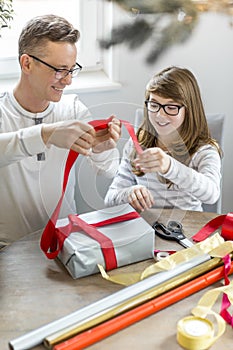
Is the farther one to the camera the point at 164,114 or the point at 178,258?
the point at 164,114

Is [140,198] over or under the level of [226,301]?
over

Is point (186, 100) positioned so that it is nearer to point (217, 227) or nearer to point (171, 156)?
point (171, 156)

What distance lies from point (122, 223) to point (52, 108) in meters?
0.50

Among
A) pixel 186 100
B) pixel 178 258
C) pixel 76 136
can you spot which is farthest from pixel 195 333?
pixel 186 100

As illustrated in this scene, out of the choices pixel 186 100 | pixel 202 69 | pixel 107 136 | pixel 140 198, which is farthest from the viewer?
pixel 202 69

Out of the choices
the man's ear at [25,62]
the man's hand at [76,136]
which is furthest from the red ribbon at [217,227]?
the man's ear at [25,62]

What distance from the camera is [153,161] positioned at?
139cm

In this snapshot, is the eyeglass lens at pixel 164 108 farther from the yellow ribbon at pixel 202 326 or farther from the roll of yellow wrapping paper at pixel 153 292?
the yellow ribbon at pixel 202 326

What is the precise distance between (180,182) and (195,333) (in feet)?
1.64

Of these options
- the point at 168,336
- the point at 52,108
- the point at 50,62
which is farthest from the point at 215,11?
the point at 52,108

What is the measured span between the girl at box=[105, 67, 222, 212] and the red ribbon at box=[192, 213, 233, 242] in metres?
0.11

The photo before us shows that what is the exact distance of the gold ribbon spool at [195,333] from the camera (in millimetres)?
1089

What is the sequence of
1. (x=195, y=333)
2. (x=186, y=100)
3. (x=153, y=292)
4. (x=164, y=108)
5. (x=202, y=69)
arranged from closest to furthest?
1. (x=195, y=333)
2. (x=153, y=292)
3. (x=164, y=108)
4. (x=186, y=100)
5. (x=202, y=69)

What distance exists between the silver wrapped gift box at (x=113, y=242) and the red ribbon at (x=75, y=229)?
0.01 m
